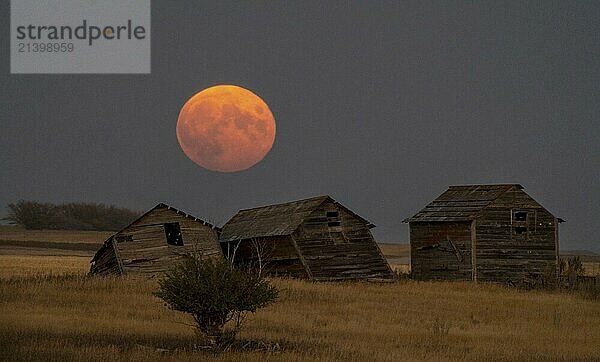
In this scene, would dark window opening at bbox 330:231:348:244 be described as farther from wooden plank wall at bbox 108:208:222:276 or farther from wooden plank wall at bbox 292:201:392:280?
wooden plank wall at bbox 108:208:222:276

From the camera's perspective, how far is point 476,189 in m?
47.6

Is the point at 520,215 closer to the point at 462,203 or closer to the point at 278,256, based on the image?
the point at 462,203

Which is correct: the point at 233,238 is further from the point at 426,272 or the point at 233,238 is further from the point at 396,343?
the point at 396,343

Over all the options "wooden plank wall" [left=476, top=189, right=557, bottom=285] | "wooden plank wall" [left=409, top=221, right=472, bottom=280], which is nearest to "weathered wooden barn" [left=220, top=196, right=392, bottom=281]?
"wooden plank wall" [left=409, top=221, right=472, bottom=280]

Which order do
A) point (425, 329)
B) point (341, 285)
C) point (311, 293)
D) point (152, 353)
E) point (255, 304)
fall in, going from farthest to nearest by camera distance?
point (341, 285) → point (311, 293) → point (425, 329) → point (255, 304) → point (152, 353)

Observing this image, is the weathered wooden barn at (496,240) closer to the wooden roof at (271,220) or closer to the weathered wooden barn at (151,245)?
the wooden roof at (271,220)

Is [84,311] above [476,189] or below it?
below

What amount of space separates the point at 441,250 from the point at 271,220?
8843mm

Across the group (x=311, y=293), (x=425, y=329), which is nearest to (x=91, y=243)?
(x=311, y=293)

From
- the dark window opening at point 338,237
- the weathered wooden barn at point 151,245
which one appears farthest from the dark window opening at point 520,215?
the weathered wooden barn at point 151,245

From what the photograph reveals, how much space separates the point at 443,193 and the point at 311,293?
17.8 metres

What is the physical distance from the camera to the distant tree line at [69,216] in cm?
11219

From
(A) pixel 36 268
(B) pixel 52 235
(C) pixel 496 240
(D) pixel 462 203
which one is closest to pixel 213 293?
(C) pixel 496 240

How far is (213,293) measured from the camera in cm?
2003
